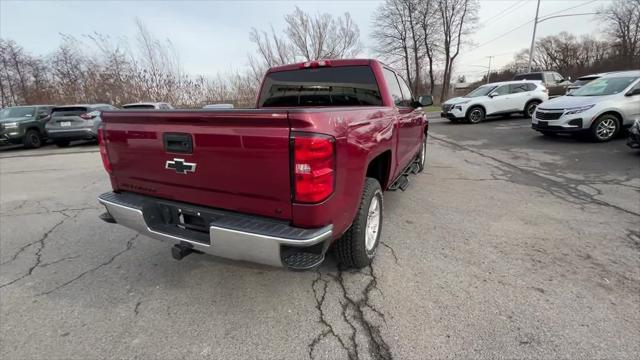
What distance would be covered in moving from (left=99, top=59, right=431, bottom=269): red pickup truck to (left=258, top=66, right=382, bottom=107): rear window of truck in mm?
807

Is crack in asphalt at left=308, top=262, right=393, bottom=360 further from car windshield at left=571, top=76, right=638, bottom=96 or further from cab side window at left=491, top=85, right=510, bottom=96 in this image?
cab side window at left=491, top=85, right=510, bottom=96

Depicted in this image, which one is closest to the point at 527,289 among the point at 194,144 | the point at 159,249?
the point at 194,144

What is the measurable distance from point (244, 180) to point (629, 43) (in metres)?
64.4

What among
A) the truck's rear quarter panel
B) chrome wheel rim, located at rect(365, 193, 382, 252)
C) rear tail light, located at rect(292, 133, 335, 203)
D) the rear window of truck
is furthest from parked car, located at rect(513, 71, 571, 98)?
rear tail light, located at rect(292, 133, 335, 203)

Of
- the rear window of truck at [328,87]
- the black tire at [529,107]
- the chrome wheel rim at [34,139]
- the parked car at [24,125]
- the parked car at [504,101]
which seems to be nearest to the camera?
the rear window of truck at [328,87]

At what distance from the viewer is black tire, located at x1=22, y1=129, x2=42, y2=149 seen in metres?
11.6

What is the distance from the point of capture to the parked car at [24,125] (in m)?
11.2

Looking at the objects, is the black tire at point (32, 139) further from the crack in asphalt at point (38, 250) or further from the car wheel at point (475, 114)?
the car wheel at point (475, 114)

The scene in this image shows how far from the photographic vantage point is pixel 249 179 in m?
2.00

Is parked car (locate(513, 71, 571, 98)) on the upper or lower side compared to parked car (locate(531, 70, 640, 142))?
upper

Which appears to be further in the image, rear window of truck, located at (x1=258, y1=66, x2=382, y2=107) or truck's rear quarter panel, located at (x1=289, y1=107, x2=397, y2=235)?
rear window of truck, located at (x1=258, y1=66, x2=382, y2=107)

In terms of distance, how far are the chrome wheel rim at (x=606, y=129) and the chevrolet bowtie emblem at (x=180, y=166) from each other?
1006 cm

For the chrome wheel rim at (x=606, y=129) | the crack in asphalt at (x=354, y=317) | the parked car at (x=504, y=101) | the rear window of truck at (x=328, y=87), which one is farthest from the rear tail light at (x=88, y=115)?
the chrome wheel rim at (x=606, y=129)

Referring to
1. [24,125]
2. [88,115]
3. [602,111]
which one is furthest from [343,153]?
[24,125]
